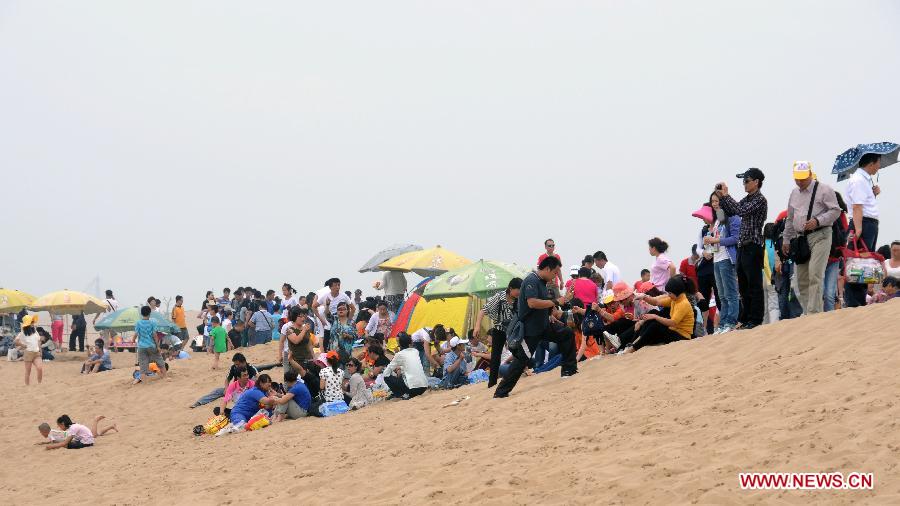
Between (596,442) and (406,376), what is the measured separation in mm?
6302

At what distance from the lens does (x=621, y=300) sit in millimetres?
13062

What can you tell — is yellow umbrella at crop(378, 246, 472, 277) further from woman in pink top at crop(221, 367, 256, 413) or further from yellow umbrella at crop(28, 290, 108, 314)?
yellow umbrella at crop(28, 290, 108, 314)

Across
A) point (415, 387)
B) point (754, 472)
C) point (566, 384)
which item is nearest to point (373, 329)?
point (415, 387)

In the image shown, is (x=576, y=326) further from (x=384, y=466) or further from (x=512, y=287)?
(x=384, y=466)

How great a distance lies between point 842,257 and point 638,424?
4029 mm

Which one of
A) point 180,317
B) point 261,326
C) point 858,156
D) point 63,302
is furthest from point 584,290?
point 63,302

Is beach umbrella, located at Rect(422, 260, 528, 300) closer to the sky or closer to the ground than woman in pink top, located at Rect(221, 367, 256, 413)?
closer to the sky

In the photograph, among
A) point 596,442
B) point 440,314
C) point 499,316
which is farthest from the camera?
point 440,314

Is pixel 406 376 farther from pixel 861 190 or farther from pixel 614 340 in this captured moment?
pixel 861 190

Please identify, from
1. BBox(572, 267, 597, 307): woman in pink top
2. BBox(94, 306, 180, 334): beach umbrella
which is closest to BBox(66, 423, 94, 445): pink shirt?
BBox(572, 267, 597, 307): woman in pink top

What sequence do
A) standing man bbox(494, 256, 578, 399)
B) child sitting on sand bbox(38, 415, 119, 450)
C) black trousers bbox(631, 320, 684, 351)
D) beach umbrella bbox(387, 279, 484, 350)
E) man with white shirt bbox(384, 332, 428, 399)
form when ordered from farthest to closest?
1. beach umbrella bbox(387, 279, 484, 350)
2. child sitting on sand bbox(38, 415, 119, 450)
3. man with white shirt bbox(384, 332, 428, 399)
4. black trousers bbox(631, 320, 684, 351)
5. standing man bbox(494, 256, 578, 399)

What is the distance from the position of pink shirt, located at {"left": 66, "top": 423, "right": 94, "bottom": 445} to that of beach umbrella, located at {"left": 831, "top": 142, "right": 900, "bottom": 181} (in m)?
11.9

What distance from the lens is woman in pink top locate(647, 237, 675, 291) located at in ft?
42.7

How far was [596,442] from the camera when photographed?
26.1 feet
